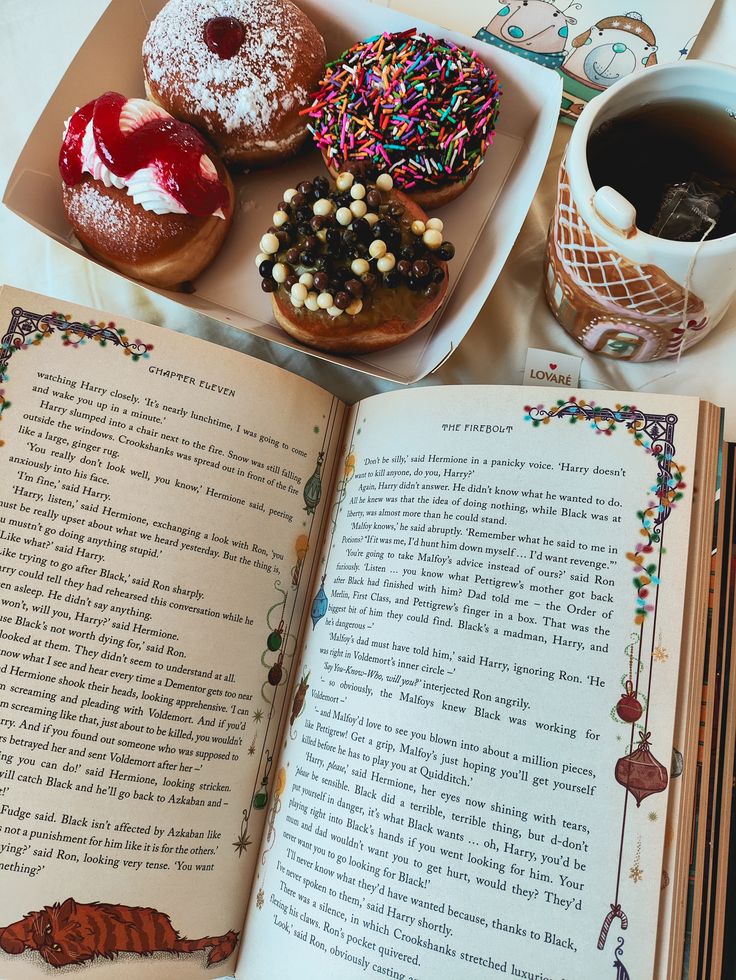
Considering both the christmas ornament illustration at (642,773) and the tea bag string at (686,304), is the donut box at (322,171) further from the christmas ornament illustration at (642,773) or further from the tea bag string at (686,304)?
the christmas ornament illustration at (642,773)

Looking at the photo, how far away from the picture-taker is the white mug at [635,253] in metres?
0.53

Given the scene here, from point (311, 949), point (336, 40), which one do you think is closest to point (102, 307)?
point (336, 40)

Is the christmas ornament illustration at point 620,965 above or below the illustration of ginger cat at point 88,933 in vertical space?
above

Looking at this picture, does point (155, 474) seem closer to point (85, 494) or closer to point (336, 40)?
point (85, 494)

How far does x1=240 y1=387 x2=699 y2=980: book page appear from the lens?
20.2 inches

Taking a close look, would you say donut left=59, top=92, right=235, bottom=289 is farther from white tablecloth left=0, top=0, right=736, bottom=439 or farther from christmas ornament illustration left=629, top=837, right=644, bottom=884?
christmas ornament illustration left=629, top=837, right=644, bottom=884

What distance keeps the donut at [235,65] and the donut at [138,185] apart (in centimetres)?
3

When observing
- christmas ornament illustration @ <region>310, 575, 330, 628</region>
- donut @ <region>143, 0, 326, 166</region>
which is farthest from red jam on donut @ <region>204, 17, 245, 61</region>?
christmas ornament illustration @ <region>310, 575, 330, 628</region>

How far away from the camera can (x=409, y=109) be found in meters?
0.66

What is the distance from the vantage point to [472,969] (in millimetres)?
515

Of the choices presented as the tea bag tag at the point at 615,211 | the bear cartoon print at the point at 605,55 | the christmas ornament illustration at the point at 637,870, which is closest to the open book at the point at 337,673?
the christmas ornament illustration at the point at 637,870

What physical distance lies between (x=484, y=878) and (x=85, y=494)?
0.40 meters

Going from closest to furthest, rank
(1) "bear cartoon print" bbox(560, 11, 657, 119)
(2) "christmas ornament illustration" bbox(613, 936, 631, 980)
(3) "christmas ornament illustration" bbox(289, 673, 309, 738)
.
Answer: (2) "christmas ornament illustration" bbox(613, 936, 631, 980)
(3) "christmas ornament illustration" bbox(289, 673, 309, 738)
(1) "bear cartoon print" bbox(560, 11, 657, 119)

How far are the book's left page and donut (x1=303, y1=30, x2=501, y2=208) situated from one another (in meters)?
0.22
